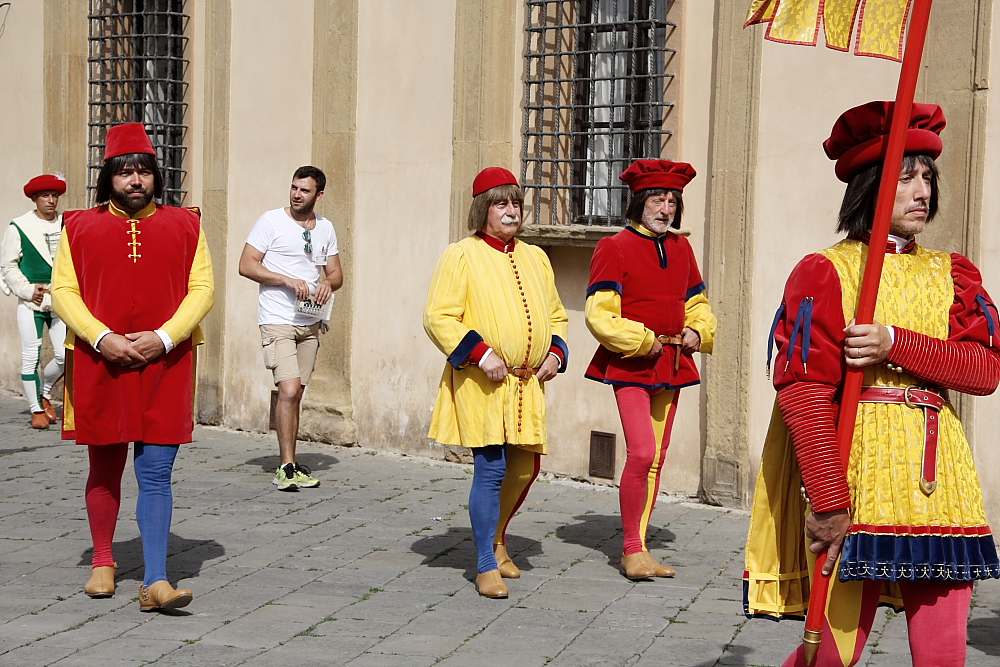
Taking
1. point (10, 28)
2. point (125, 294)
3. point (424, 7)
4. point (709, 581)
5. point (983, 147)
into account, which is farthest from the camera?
point (10, 28)

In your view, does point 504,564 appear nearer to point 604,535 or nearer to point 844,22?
point 604,535

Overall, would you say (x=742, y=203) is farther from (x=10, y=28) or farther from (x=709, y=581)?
(x=10, y=28)

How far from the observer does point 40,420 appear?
35.7ft

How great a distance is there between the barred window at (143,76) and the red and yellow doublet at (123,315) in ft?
19.1

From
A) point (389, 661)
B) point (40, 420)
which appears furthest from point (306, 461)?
point (389, 661)

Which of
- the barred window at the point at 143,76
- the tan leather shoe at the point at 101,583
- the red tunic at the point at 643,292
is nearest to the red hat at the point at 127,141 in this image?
the tan leather shoe at the point at 101,583

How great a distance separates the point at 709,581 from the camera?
6375mm

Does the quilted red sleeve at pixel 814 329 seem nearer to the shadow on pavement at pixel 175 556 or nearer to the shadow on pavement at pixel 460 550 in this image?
the shadow on pavement at pixel 460 550

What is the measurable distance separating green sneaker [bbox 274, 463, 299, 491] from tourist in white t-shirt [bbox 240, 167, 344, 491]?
5 cm

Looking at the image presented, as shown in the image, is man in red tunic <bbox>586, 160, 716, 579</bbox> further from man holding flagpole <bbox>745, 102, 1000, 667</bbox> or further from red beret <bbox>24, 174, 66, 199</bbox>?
red beret <bbox>24, 174, 66, 199</bbox>

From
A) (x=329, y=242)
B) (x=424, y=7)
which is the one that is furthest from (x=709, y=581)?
(x=424, y=7)

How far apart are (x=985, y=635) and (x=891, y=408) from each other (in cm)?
238

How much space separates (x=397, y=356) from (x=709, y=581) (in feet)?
13.4

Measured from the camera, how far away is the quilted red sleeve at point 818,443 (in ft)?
11.1
